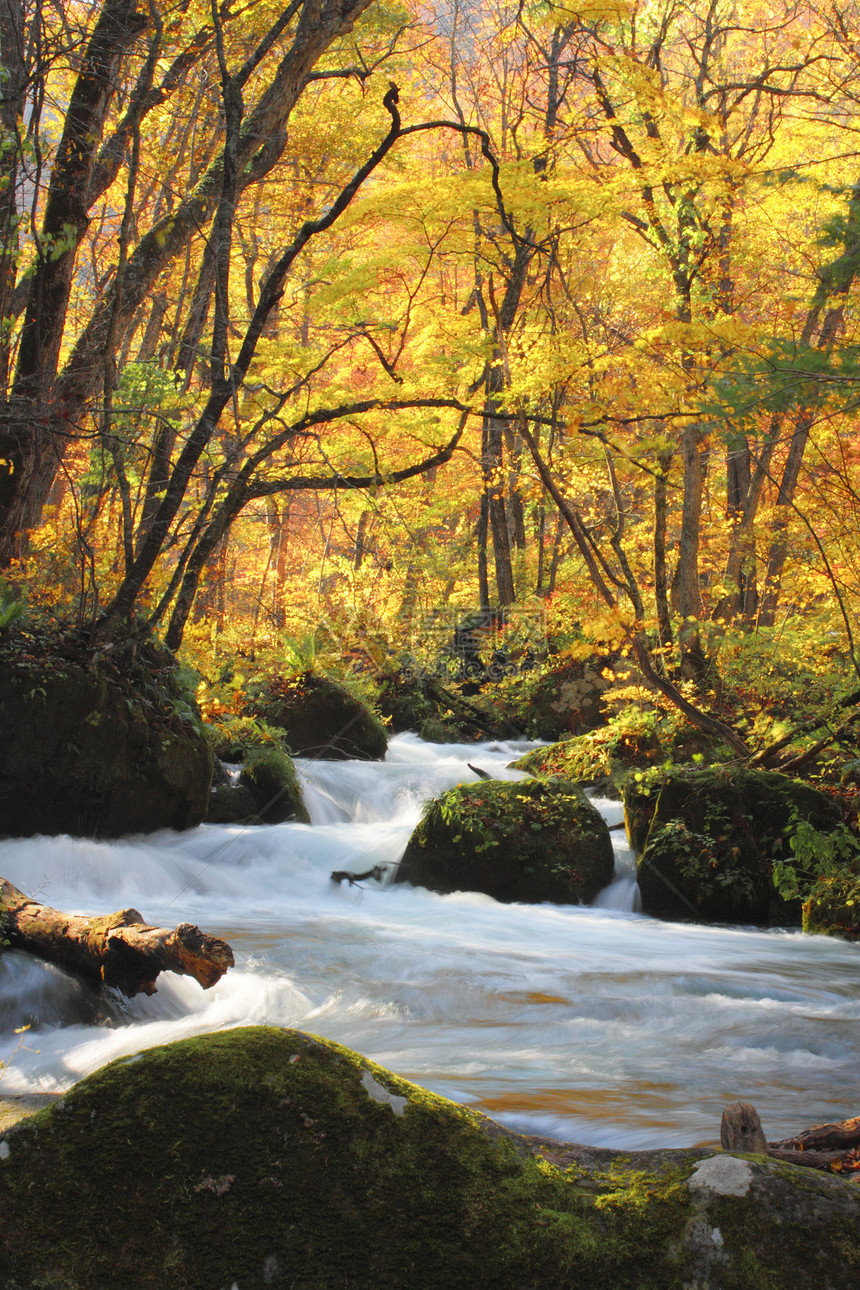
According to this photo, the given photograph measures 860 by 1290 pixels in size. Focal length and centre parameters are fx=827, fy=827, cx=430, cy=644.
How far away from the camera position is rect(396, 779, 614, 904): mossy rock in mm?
8047

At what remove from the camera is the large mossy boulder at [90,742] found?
6.94 m

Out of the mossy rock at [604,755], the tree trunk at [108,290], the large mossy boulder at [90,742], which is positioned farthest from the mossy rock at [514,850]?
the tree trunk at [108,290]

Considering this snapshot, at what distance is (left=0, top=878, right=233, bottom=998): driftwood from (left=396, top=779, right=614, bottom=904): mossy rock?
170 inches

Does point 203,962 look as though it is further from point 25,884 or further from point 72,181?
point 72,181

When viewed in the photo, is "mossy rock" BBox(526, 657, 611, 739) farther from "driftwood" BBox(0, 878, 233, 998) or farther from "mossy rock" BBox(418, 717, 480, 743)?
"driftwood" BBox(0, 878, 233, 998)

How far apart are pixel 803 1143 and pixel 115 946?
287cm

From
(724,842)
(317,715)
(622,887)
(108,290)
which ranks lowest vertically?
(622,887)

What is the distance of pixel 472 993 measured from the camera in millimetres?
5422

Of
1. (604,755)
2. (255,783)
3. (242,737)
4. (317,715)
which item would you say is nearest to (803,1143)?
(604,755)

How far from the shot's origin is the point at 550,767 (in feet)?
35.2

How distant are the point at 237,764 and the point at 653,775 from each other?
18.3 feet

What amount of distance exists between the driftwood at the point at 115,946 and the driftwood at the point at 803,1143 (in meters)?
2.15

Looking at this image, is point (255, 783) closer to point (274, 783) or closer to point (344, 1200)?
point (274, 783)

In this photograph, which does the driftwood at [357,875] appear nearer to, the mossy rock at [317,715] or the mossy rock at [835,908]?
the mossy rock at [317,715]
